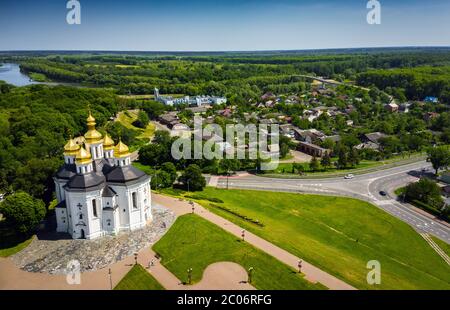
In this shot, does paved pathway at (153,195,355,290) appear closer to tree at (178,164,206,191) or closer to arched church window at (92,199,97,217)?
tree at (178,164,206,191)

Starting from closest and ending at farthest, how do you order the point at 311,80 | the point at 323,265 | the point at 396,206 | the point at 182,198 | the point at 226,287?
the point at 226,287
the point at 323,265
the point at 182,198
the point at 396,206
the point at 311,80

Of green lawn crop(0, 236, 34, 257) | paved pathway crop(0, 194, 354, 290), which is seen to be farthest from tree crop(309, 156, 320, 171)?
green lawn crop(0, 236, 34, 257)

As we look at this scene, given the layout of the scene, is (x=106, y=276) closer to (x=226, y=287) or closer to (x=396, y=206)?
(x=226, y=287)

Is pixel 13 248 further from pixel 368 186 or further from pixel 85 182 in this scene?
pixel 368 186

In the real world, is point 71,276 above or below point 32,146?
below

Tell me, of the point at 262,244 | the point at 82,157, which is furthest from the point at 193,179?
the point at 82,157

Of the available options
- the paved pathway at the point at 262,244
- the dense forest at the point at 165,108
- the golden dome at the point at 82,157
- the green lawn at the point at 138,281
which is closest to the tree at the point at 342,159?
the dense forest at the point at 165,108

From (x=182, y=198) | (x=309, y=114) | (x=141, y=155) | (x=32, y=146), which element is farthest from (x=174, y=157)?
(x=309, y=114)
